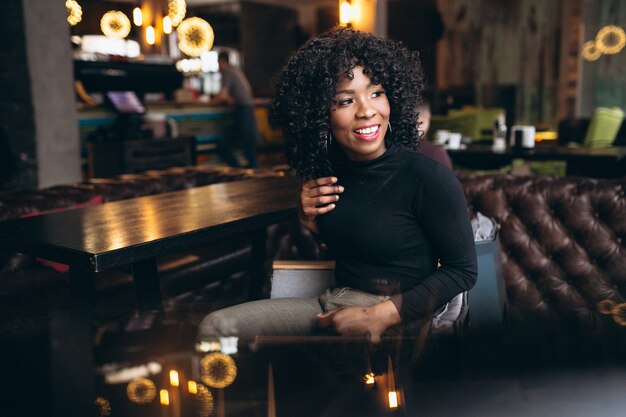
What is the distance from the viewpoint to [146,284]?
2.02 meters

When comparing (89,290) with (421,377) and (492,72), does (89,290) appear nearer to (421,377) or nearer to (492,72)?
(421,377)

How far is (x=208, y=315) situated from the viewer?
150 centimetres

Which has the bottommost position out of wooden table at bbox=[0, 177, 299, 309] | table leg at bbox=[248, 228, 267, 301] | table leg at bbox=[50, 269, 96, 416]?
table leg at bbox=[248, 228, 267, 301]

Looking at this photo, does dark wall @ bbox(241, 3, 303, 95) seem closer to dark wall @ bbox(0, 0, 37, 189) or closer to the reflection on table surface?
dark wall @ bbox(0, 0, 37, 189)

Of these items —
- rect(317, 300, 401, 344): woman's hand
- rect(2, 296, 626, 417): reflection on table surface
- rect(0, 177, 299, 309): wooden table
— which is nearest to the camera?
rect(2, 296, 626, 417): reflection on table surface

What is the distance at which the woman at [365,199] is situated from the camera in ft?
4.42

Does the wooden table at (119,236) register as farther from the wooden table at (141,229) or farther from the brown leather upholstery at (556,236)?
the brown leather upholstery at (556,236)

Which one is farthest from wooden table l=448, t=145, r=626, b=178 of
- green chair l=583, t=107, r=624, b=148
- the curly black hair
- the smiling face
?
the smiling face

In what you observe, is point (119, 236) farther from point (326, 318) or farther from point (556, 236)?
point (556, 236)

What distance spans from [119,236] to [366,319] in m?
0.78

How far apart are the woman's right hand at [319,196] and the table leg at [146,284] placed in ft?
2.32

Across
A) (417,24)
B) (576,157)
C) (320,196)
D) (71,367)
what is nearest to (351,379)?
(71,367)

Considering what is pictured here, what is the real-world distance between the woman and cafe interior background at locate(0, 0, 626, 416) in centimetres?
59

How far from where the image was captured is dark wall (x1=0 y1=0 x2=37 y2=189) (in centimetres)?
428
